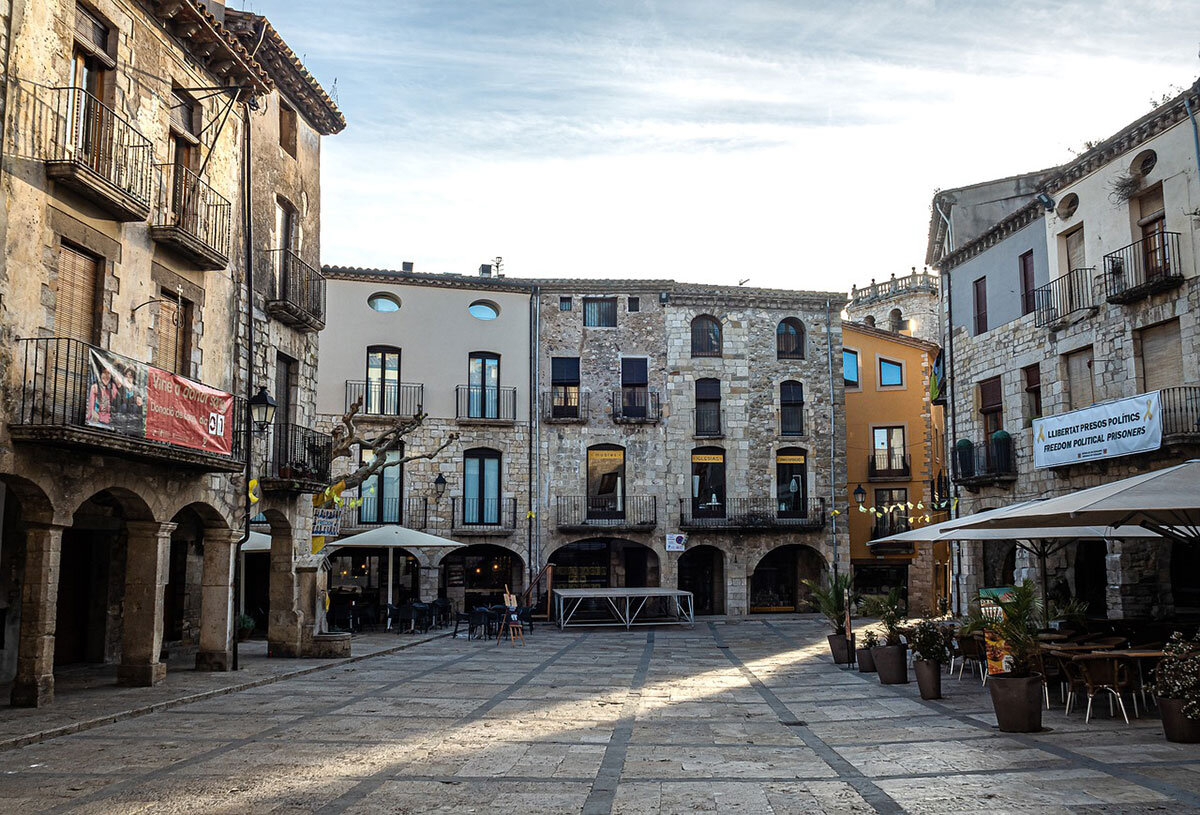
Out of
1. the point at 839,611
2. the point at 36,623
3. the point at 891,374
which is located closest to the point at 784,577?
the point at 891,374

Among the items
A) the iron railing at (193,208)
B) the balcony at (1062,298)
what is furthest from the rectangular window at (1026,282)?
the iron railing at (193,208)

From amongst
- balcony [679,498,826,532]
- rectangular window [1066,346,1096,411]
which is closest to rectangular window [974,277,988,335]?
rectangular window [1066,346,1096,411]

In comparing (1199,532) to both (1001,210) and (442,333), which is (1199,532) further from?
(442,333)

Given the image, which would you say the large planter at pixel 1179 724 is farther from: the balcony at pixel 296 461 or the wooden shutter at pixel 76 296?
the balcony at pixel 296 461

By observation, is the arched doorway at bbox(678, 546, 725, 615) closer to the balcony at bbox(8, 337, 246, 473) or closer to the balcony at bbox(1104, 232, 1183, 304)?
the balcony at bbox(1104, 232, 1183, 304)

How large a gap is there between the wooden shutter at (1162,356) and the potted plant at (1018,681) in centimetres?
1103

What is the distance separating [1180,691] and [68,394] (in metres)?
13.2

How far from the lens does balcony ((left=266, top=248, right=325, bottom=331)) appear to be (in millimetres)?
19031

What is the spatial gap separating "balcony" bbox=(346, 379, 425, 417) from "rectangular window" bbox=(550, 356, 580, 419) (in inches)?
181

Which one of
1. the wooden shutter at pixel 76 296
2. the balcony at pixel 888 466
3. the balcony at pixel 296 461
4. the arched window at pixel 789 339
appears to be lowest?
the balcony at pixel 296 461

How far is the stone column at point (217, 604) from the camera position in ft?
54.9

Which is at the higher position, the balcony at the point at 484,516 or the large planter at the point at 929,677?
the balcony at the point at 484,516

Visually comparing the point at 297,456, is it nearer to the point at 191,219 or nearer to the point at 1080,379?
the point at 191,219

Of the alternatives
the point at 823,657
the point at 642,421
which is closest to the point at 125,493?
the point at 823,657
